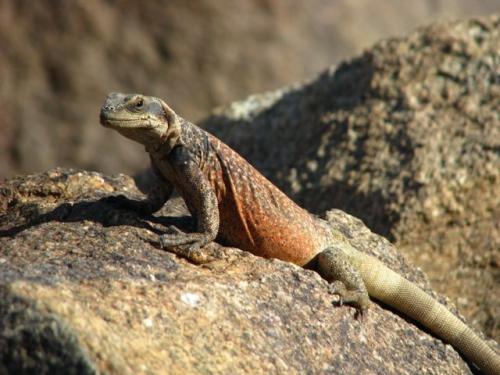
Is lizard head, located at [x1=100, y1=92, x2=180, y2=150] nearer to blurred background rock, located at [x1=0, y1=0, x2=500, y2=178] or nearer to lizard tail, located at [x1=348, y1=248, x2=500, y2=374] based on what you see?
lizard tail, located at [x1=348, y1=248, x2=500, y2=374]

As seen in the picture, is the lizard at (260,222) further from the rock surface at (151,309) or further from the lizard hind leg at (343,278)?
the rock surface at (151,309)

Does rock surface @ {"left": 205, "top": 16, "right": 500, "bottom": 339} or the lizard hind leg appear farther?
rock surface @ {"left": 205, "top": 16, "right": 500, "bottom": 339}

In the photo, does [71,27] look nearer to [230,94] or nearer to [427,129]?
[230,94]

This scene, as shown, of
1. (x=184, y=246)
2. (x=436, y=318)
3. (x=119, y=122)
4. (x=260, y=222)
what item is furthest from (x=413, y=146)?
(x=119, y=122)

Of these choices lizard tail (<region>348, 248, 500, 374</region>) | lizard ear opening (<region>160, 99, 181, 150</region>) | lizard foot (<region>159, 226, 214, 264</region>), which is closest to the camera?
lizard foot (<region>159, 226, 214, 264</region>)

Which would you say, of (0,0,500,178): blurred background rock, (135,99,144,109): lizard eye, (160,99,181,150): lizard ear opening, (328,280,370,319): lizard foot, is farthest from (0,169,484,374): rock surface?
(0,0,500,178): blurred background rock

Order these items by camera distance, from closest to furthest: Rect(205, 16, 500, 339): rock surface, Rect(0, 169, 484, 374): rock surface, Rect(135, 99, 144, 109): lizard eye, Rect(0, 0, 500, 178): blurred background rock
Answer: Rect(0, 169, 484, 374): rock surface → Rect(135, 99, 144, 109): lizard eye → Rect(205, 16, 500, 339): rock surface → Rect(0, 0, 500, 178): blurred background rock

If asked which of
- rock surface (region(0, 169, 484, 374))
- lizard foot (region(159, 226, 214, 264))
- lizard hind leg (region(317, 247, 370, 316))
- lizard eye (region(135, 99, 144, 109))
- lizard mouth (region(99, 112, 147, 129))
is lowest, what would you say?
rock surface (region(0, 169, 484, 374))

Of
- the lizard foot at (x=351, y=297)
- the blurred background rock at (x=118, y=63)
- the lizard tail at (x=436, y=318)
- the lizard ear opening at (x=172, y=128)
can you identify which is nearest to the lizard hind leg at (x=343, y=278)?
the lizard foot at (x=351, y=297)
